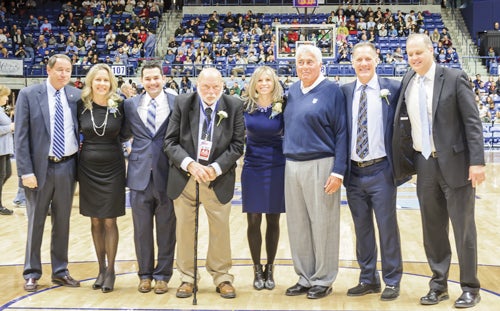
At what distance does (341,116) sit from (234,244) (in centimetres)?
239

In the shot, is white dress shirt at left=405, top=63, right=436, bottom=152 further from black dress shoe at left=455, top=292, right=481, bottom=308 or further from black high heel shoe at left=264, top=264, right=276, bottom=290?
black high heel shoe at left=264, top=264, right=276, bottom=290

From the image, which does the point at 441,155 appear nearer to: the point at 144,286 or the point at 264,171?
the point at 264,171

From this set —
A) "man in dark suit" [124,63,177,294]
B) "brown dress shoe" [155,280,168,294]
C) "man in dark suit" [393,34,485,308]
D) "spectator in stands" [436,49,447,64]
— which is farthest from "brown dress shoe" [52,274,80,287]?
"spectator in stands" [436,49,447,64]

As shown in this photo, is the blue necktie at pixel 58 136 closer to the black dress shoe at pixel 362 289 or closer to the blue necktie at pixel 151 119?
the blue necktie at pixel 151 119

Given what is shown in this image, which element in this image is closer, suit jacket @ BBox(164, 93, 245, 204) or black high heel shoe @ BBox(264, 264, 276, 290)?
suit jacket @ BBox(164, 93, 245, 204)

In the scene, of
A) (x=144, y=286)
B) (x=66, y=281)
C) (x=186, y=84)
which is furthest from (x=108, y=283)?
(x=186, y=84)

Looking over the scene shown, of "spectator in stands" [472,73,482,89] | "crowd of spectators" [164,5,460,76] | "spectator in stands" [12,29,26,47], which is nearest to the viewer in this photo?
"spectator in stands" [472,73,482,89]

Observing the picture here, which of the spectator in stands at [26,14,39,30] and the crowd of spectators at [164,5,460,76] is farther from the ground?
the spectator in stands at [26,14,39,30]

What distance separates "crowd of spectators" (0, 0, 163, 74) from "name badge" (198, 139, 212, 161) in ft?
51.6

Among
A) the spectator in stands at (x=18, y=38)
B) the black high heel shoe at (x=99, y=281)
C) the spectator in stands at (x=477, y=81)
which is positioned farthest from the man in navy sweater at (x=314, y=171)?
the spectator in stands at (x=18, y=38)

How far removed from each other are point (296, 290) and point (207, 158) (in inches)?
43.5

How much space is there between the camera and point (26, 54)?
21234 millimetres

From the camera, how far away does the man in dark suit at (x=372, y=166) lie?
4.60 m

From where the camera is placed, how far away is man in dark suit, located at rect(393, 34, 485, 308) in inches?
172
